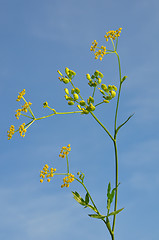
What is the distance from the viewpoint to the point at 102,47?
3.76 metres

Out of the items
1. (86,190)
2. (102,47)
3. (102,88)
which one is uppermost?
(102,47)

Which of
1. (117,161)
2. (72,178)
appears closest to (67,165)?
(72,178)

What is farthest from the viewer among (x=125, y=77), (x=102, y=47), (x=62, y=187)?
(x=102, y=47)


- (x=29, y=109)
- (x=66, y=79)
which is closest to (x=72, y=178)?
(x=29, y=109)

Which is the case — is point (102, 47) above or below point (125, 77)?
above

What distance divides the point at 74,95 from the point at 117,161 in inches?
32.3

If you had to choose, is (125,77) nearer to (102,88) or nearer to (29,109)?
(102,88)

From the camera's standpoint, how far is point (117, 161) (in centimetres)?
314

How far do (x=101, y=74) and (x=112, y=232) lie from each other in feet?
5.45

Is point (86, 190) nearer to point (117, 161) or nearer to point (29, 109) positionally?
point (117, 161)

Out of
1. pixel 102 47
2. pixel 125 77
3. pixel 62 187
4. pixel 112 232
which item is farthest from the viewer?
pixel 102 47

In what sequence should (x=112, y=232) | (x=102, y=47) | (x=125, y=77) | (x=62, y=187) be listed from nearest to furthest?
1. (x=112, y=232)
2. (x=62, y=187)
3. (x=125, y=77)
4. (x=102, y=47)

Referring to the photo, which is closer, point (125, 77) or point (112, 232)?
point (112, 232)

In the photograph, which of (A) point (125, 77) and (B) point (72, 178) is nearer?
(B) point (72, 178)
